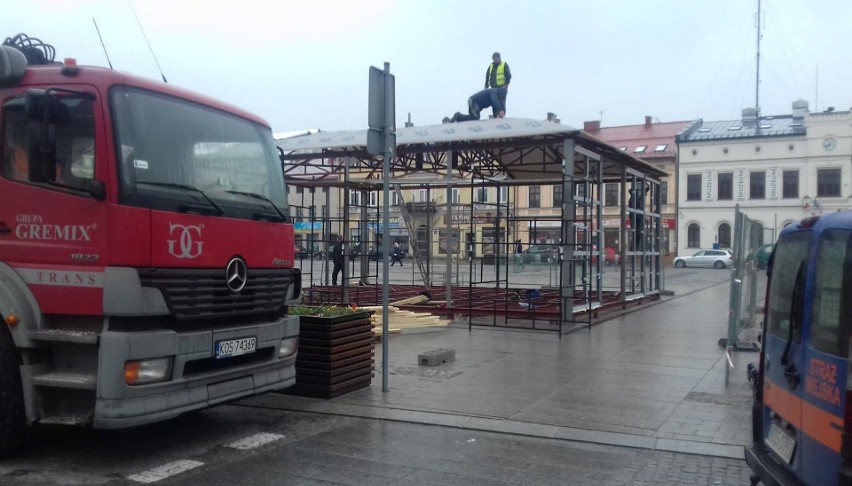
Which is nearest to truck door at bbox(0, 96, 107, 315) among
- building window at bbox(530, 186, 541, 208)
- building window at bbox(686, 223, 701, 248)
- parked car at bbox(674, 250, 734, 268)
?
parked car at bbox(674, 250, 734, 268)

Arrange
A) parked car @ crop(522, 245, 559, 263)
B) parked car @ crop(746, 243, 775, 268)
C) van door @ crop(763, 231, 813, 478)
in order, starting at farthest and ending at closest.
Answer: parked car @ crop(522, 245, 559, 263) < parked car @ crop(746, 243, 775, 268) < van door @ crop(763, 231, 813, 478)

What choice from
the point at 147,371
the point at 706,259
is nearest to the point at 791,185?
the point at 706,259

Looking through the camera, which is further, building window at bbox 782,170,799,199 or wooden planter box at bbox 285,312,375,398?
building window at bbox 782,170,799,199

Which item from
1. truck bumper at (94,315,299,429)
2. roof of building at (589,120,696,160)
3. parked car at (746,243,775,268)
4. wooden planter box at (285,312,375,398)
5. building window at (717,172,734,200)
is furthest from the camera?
roof of building at (589,120,696,160)

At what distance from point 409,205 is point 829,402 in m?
19.5

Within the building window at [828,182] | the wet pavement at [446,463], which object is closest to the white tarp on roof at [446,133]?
the wet pavement at [446,463]

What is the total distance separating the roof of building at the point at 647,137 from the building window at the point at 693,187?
2180 mm

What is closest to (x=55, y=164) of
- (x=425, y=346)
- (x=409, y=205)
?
(x=425, y=346)

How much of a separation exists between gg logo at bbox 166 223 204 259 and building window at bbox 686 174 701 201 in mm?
55504

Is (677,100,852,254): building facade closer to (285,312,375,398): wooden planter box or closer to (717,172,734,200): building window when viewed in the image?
(717,172,734,200): building window

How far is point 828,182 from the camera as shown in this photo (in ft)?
171

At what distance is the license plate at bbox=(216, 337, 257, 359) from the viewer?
20.6 ft

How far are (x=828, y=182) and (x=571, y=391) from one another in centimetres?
5075

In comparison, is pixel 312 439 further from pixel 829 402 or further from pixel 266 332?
pixel 829 402
